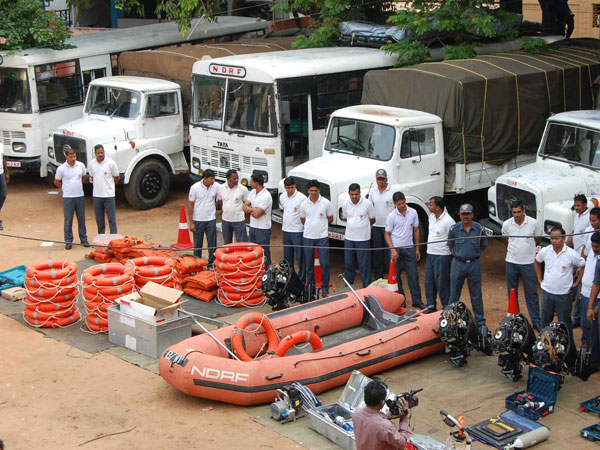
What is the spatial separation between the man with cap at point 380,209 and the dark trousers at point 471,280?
178 centimetres

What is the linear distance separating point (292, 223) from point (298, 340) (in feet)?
10.5

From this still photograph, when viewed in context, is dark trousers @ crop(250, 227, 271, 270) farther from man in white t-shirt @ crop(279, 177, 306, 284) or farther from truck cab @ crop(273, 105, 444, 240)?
truck cab @ crop(273, 105, 444, 240)

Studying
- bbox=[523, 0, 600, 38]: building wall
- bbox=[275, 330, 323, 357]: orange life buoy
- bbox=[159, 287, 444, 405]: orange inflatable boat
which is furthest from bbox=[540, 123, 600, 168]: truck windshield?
bbox=[523, 0, 600, 38]: building wall

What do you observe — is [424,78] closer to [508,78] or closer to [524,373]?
[508,78]

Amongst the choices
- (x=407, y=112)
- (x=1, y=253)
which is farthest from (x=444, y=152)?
(x=1, y=253)

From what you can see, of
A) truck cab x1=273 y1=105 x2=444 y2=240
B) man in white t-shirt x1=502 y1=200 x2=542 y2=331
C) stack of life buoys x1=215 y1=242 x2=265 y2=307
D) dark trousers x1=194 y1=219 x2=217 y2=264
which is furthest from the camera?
dark trousers x1=194 y1=219 x2=217 y2=264

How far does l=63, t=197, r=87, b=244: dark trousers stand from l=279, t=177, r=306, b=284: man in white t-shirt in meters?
4.12

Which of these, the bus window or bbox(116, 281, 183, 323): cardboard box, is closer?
bbox(116, 281, 183, 323): cardboard box

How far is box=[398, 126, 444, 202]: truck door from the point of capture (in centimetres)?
1453

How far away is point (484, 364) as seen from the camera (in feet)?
35.8

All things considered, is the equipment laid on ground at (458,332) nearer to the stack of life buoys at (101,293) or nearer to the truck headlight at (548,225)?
the truck headlight at (548,225)

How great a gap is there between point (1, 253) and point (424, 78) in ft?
26.3

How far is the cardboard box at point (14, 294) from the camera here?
527 inches

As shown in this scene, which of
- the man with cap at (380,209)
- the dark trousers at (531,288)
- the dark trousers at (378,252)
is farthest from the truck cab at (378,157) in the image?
the dark trousers at (531,288)
